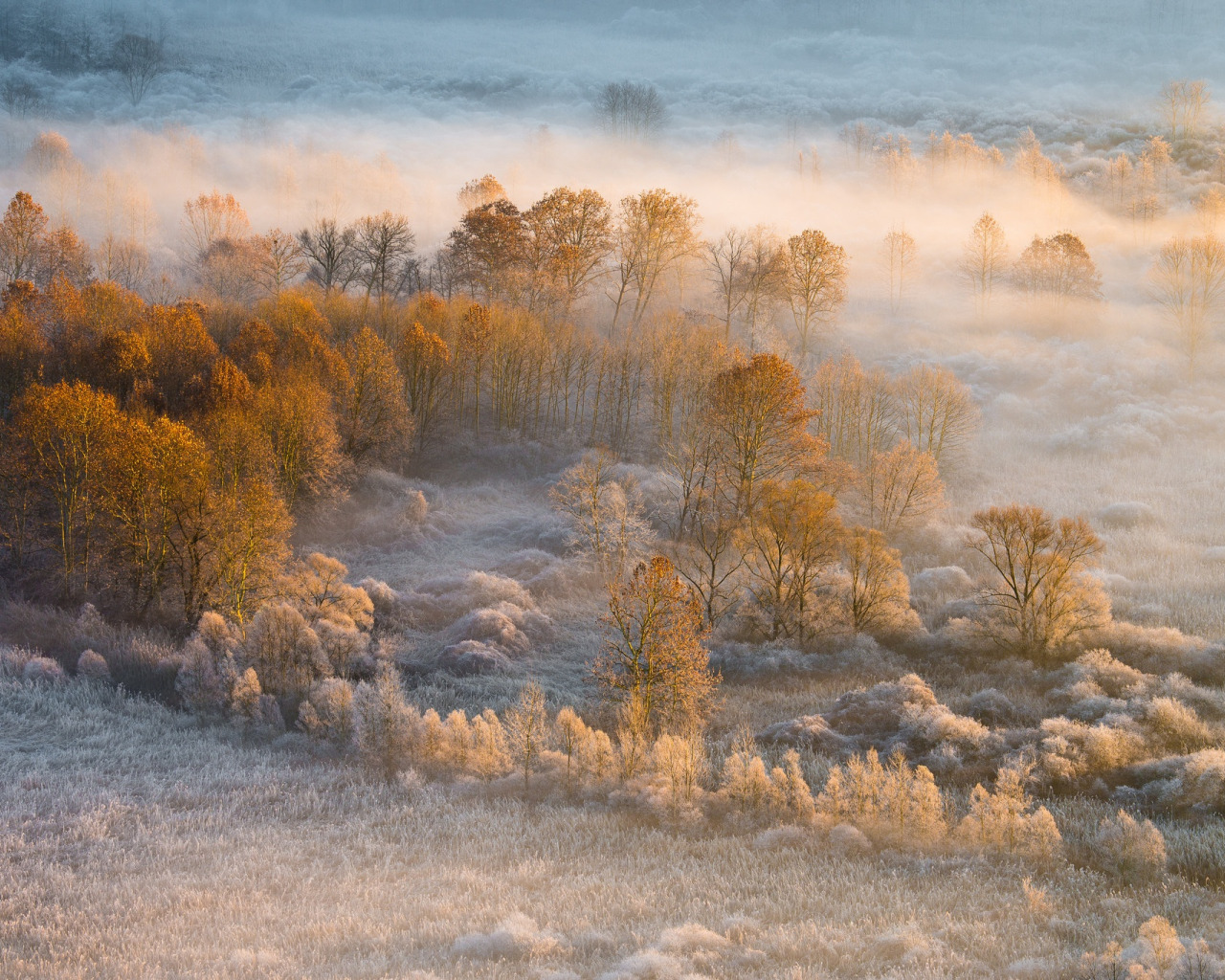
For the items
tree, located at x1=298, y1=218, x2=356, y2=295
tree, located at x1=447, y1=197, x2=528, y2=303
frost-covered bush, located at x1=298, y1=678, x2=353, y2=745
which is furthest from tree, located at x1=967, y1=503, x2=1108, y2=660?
tree, located at x1=298, y1=218, x2=356, y2=295

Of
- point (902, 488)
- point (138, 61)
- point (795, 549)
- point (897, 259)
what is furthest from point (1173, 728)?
point (138, 61)

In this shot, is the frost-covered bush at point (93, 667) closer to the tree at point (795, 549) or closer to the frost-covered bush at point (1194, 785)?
the tree at point (795, 549)

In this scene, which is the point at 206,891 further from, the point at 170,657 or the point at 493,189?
the point at 493,189

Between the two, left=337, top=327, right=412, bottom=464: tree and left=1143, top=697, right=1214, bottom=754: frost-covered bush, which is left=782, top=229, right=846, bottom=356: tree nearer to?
left=337, top=327, right=412, bottom=464: tree

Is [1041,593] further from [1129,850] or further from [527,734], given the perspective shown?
[527,734]

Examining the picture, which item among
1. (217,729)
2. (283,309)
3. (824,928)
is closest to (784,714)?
(824,928)
